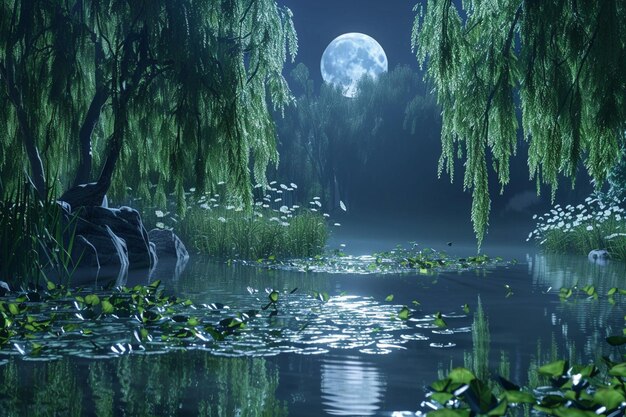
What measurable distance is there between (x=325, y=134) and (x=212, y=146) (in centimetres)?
2226

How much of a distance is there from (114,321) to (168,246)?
8.64 meters

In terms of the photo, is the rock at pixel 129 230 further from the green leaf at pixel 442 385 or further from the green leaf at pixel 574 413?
the green leaf at pixel 574 413

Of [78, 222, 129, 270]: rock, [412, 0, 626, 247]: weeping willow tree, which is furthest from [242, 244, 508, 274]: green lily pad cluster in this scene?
[412, 0, 626, 247]: weeping willow tree

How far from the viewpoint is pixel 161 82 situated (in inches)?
374

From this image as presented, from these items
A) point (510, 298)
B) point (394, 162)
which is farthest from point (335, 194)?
point (510, 298)

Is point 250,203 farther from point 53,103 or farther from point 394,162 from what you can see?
point 394,162

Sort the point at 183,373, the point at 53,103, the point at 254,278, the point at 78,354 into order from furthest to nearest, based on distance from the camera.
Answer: the point at 254,278
the point at 53,103
the point at 78,354
the point at 183,373

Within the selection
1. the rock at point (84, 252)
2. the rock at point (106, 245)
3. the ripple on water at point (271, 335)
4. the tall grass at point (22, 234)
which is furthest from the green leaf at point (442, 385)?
the rock at point (106, 245)

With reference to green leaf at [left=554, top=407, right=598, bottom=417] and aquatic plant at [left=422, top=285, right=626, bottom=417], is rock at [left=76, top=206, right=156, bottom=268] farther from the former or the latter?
green leaf at [left=554, top=407, right=598, bottom=417]

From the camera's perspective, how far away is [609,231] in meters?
16.6

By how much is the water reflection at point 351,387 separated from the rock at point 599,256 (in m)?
11.4

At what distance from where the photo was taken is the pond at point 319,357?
4.00 metres

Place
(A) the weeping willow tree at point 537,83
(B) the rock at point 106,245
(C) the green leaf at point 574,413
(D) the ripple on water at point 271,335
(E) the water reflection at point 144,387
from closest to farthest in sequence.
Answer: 1. (C) the green leaf at point 574,413
2. (E) the water reflection at point 144,387
3. (D) the ripple on water at point 271,335
4. (A) the weeping willow tree at point 537,83
5. (B) the rock at point 106,245

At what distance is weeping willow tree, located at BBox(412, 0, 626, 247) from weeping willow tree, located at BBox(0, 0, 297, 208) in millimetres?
2362
